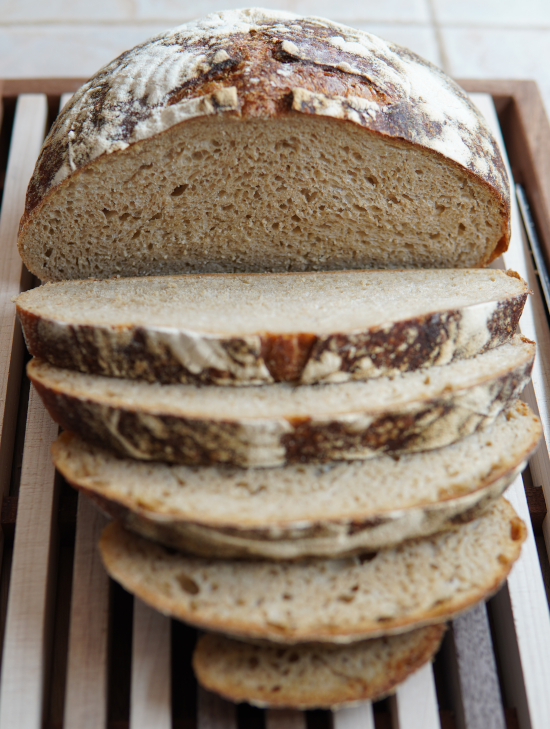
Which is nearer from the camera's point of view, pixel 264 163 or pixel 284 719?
pixel 284 719

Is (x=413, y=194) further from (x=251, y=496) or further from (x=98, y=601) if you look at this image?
(x=98, y=601)

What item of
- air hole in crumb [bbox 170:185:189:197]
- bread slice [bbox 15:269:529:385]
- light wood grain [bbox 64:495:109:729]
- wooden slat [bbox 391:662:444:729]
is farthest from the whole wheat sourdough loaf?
wooden slat [bbox 391:662:444:729]

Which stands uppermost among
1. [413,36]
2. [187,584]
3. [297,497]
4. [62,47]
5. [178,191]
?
[413,36]

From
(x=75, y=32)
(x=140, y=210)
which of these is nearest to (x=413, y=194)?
(x=140, y=210)

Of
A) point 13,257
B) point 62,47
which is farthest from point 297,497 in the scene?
point 62,47

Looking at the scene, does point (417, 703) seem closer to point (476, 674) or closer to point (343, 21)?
point (476, 674)

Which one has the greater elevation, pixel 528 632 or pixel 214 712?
pixel 528 632
